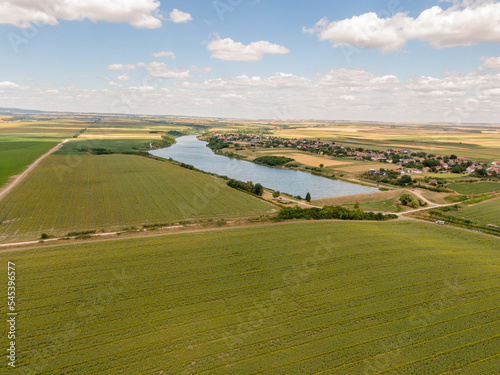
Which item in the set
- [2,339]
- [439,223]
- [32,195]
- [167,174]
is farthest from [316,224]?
[32,195]

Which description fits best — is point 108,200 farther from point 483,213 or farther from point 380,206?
point 483,213

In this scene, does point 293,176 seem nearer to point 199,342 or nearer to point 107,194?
point 107,194

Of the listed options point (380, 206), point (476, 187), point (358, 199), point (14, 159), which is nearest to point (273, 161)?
point (358, 199)

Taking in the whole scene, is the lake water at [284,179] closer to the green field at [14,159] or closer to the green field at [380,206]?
the green field at [380,206]

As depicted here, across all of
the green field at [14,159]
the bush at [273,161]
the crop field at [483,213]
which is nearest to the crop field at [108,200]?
→ the green field at [14,159]

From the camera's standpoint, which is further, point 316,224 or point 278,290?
point 316,224

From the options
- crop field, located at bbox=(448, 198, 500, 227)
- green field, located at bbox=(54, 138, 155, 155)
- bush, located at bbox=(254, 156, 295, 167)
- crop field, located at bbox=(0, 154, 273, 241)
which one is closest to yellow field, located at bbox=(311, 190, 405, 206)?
crop field, located at bbox=(448, 198, 500, 227)
